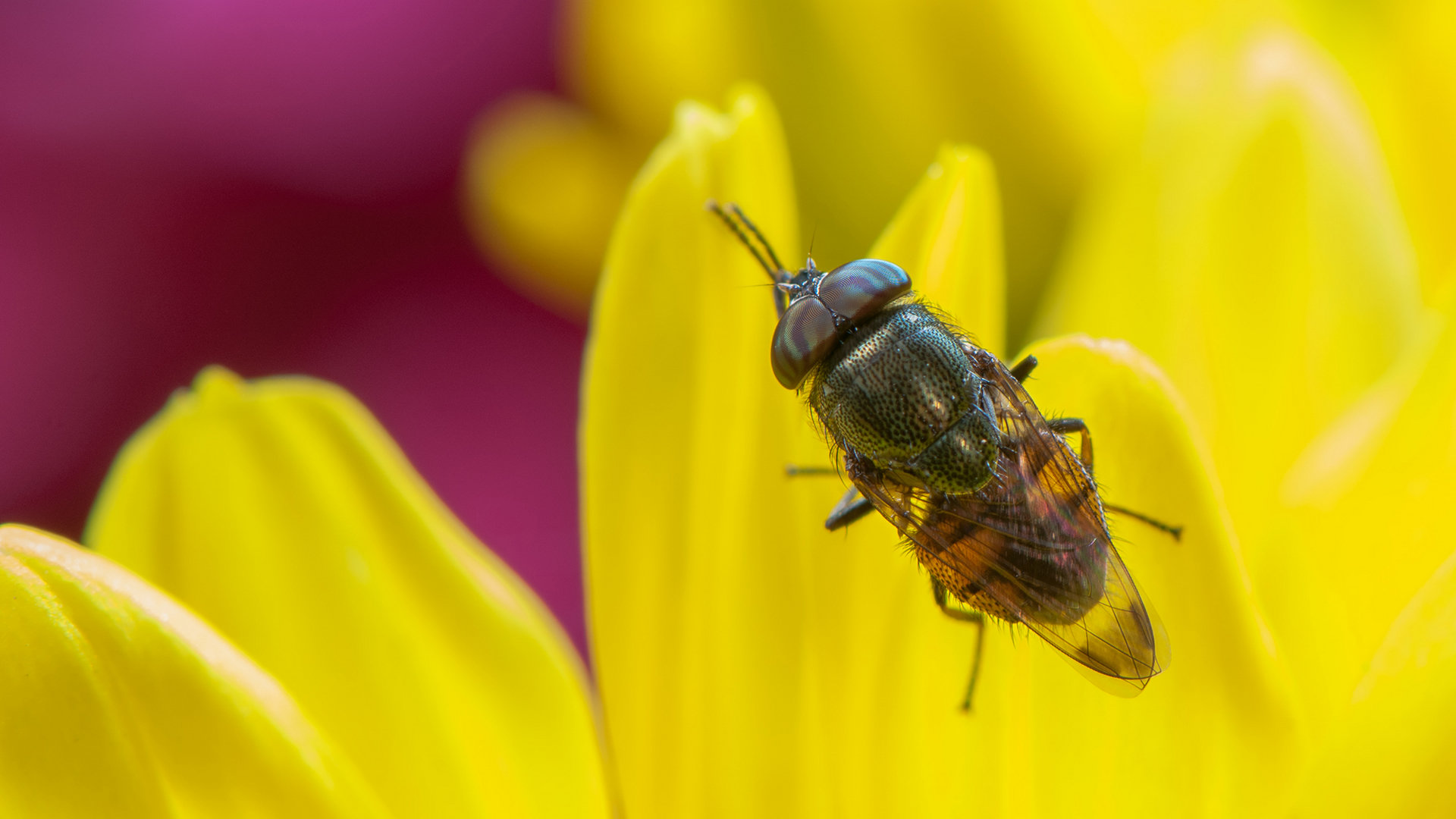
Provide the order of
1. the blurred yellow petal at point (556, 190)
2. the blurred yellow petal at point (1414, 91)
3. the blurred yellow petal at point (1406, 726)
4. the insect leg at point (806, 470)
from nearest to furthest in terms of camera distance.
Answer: the blurred yellow petal at point (1406, 726), the insect leg at point (806, 470), the blurred yellow petal at point (1414, 91), the blurred yellow petal at point (556, 190)

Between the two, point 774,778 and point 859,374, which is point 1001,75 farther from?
point 774,778

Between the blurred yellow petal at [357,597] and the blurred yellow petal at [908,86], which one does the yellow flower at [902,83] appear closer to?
the blurred yellow petal at [908,86]

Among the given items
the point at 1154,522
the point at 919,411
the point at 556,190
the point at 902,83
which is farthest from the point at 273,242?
the point at 1154,522

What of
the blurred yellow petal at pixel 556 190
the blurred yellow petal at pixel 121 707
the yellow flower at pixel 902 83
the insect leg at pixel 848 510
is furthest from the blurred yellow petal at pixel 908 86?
the blurred yellow petal at pixel 121 707

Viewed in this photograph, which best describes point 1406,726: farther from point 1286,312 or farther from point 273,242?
point 273,242

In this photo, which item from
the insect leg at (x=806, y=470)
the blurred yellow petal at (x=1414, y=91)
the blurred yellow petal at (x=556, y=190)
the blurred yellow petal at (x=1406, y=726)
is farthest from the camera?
the blurred yellow petal at (x=556, y=190)

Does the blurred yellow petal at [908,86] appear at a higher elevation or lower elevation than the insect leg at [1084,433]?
higher

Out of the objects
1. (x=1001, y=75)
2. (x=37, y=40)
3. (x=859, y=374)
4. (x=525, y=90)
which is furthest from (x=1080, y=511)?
(x=37, y=40)
